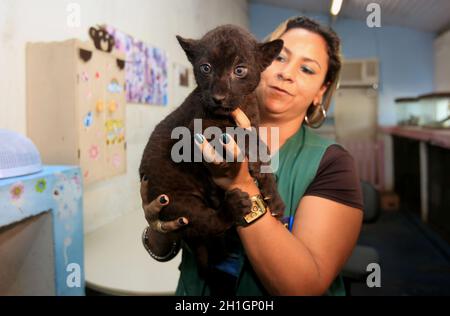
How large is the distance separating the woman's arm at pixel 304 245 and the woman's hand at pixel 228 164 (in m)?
0.02

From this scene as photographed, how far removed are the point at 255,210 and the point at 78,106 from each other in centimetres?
54

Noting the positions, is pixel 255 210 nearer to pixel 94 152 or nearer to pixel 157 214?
pixel 157 214

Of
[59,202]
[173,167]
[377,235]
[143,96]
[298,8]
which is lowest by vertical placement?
[377,235]

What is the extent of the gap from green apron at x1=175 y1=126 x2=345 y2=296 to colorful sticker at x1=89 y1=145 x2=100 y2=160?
28 centimetres

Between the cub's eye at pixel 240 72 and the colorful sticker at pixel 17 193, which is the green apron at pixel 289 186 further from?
the colorful sticker at pixel 17 193

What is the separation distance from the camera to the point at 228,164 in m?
0.43

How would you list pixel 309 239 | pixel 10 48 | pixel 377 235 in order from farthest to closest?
pixel 377 235 < pixel 10 48 < pixel 309 239

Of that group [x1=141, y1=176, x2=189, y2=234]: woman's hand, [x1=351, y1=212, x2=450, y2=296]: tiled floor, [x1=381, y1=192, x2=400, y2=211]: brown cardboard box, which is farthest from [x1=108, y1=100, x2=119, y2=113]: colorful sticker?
[x1=381, y1=192, x2=400, y2=211]: brown cardboard box

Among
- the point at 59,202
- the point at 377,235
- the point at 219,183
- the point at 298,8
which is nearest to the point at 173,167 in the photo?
the point at 219,183

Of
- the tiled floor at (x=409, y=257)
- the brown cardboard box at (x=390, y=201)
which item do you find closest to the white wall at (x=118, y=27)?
the tiled floor at (x=409, y=257)

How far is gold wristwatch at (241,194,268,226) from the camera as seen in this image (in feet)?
1.53

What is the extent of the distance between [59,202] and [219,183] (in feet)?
1.99
